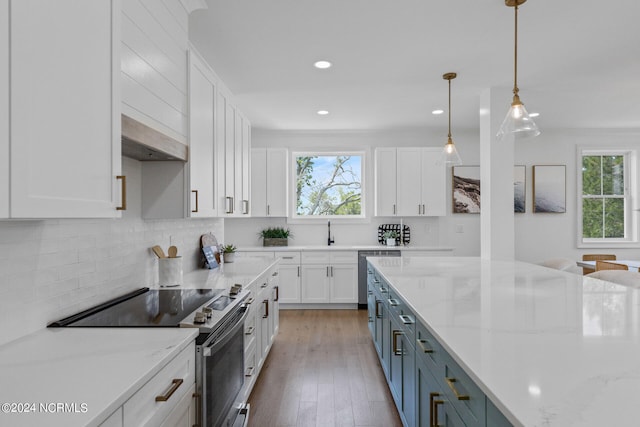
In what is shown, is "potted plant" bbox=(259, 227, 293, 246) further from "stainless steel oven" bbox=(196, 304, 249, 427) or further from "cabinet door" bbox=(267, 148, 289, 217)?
"stainless steel oven" bbox=(196, 304, 249, 427)

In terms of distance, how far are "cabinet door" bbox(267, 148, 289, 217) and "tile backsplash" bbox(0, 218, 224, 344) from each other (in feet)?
10.1

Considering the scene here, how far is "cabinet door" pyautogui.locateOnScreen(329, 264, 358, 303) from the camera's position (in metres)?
5.15

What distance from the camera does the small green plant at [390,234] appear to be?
5566mm

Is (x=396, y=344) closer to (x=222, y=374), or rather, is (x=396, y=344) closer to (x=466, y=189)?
(x=222, y=374)

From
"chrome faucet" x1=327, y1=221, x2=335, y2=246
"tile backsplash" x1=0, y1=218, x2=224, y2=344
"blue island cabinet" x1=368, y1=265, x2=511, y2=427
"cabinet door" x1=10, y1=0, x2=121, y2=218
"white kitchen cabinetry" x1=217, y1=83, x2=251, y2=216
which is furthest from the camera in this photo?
"chrome faucet" x1=327, y1=221, x2=335, y2=246

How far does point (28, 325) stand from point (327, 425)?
5.49 ft

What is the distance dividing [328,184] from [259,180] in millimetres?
1088

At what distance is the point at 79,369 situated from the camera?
1061 mm

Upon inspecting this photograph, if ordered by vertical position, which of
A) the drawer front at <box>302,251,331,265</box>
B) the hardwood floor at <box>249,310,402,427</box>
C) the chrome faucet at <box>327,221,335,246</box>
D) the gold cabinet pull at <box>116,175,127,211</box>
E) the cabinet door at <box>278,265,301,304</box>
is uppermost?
the gold cabinet pull at <box>116,175,127,211</box>

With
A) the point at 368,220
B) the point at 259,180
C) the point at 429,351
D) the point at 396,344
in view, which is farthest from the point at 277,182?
the point at 429,351

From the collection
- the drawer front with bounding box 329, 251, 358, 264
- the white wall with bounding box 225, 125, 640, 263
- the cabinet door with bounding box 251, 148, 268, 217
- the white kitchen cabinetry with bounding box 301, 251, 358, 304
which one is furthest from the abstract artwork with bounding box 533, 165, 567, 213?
the cabinet door with bounding box 251, 148, 268, 217

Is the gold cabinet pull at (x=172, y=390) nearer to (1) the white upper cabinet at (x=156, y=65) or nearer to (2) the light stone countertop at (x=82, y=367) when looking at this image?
(2) the light stone countertop at (x=82, y=367)

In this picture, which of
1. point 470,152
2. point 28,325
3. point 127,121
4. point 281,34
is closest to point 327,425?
point 28,325

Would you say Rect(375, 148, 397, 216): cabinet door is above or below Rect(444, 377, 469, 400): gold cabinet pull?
above
